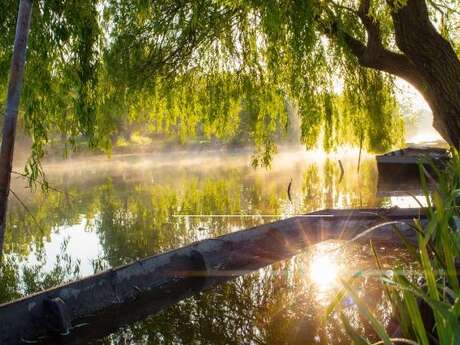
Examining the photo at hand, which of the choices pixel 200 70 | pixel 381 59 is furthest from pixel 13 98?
pixel 381 59

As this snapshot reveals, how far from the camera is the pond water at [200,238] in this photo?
4.19m

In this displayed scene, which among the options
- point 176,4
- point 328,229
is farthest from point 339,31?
point 328,229

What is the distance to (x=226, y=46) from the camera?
7.25m

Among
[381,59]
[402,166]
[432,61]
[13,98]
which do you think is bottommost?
[402,166]

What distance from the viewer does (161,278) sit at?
17.7 ft

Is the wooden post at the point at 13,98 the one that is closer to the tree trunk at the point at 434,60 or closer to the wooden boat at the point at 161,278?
the wooden boat at the point at 161,278

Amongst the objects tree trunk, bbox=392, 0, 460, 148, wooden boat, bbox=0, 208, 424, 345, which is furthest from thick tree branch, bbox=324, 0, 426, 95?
wooden boat, bbox=0, 208, 424, 345

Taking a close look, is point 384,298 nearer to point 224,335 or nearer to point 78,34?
point 224,335

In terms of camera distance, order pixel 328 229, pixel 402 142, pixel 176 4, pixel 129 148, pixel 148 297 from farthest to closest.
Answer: pixel 129 148 < pixel 402 142 < pixel 328 229 < pixel 176 4 < pixel 148 297

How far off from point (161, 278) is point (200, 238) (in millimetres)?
2613

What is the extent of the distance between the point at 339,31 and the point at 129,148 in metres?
40.9

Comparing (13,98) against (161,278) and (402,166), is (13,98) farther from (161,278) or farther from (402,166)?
(402,166)

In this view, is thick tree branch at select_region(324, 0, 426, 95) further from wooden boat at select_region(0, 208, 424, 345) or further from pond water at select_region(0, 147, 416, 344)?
pond water at select_region(0, 147, 416, 344)

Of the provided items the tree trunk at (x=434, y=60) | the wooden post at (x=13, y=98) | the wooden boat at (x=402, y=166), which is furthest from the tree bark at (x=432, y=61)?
the wooden boat at (x=402, y=166)
